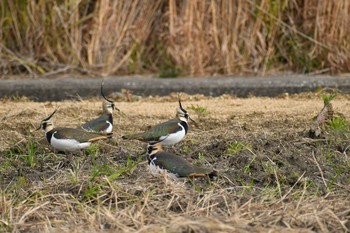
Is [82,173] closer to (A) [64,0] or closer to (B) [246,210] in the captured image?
(B) [246,210]

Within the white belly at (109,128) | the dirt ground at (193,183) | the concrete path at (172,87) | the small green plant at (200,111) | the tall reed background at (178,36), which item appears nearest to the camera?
the dirt ground at (193,183)

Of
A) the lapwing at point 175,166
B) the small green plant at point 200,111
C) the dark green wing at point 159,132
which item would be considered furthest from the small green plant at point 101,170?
the small green plant at point 200,111

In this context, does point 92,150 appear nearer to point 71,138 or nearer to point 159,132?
point 71,138

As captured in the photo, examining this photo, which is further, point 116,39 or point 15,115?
point 116,39

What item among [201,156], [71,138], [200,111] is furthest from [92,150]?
[200,111]

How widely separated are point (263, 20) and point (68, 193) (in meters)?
6.81

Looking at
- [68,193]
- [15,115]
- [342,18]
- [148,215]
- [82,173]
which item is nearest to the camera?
[148,215]

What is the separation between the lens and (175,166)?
→ 20.8ft

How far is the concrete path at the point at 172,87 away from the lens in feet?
36.3

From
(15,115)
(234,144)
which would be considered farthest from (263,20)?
(234,144)

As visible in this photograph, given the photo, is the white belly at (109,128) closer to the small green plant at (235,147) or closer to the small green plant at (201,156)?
the small green plant at (201,156)

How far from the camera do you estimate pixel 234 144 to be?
7.17 m

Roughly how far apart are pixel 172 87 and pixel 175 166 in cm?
487

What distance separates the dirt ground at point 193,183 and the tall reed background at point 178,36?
11.4 feet
